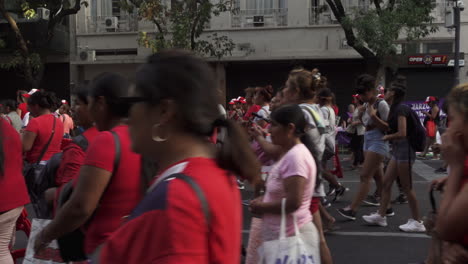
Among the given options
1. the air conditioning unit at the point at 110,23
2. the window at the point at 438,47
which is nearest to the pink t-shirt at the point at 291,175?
the window at the point at 438,47

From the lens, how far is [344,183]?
11570 millimetres

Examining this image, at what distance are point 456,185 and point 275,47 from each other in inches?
899

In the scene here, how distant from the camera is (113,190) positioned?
268cm

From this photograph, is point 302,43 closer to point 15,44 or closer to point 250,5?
point 250,5

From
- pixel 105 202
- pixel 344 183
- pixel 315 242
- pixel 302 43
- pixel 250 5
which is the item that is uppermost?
pixel 250 5

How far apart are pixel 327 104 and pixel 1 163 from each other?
531 cm

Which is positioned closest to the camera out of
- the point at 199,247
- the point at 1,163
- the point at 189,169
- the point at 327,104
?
the point at 199,247

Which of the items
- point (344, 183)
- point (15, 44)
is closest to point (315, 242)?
point (344, 183)

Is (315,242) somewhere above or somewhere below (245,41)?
below

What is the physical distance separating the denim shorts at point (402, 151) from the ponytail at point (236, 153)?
5513 mm

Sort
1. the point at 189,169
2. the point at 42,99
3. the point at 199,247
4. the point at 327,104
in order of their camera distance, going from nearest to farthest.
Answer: the point at 199,247, the point at 189,169, the point at 42,99, the point at 327,104

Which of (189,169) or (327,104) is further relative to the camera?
(327,104)

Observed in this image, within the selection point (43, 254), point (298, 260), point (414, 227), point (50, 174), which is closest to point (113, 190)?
point (43, 254)

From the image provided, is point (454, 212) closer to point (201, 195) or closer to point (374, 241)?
point (201, 195)
